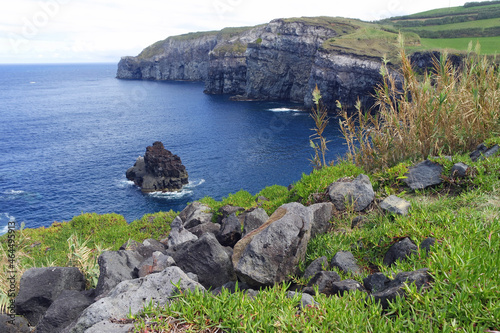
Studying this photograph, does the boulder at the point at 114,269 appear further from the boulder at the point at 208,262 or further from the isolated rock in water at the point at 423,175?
the isolated rock in water at the point at 423,175

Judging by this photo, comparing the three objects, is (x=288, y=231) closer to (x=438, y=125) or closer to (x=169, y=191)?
(x=438, y=125)

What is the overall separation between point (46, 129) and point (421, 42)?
95.8 metres

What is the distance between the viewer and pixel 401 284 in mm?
4141

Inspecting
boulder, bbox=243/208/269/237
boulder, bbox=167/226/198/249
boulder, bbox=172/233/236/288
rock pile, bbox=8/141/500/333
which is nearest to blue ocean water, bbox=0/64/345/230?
boulder, bbox=167/226/198/249

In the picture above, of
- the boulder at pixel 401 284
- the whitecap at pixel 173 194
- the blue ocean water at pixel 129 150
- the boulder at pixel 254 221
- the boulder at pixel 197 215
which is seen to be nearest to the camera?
the boulder at pixel 401 284

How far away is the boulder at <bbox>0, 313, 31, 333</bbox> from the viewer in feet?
20.8

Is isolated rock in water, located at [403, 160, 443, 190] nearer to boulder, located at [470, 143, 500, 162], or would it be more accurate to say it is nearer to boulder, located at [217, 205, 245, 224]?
boulder, located at [470, 143, 500, 162]

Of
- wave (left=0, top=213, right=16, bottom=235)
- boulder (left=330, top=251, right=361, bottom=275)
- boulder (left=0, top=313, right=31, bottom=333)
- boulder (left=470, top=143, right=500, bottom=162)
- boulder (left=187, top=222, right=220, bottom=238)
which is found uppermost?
boulder (left=470, top=143, right=500, bottom=162)

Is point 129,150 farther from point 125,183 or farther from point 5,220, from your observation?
point 5,220

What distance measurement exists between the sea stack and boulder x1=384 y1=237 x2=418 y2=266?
4581 centimetres

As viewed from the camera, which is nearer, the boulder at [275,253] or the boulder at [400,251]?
the boulder at [400,251]

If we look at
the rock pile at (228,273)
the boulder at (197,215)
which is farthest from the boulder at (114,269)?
the boulder at (197,215)

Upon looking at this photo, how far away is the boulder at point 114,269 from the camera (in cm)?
666

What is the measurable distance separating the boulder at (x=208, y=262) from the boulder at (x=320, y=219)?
2078mm
